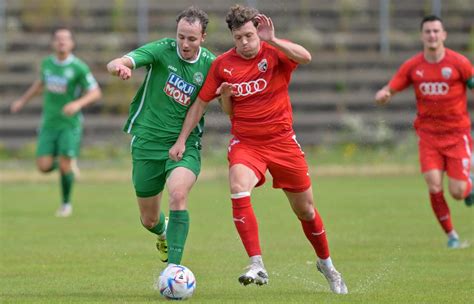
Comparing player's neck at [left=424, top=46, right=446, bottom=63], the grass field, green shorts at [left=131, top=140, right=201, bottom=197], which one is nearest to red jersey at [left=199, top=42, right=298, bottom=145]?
green shorts at [left=131, top=140, right=201, bottom=197]

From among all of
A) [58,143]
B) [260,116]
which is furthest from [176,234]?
[58,143]

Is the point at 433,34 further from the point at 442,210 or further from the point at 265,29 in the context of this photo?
the point at 265,29

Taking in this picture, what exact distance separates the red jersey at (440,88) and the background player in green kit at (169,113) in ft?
12.2

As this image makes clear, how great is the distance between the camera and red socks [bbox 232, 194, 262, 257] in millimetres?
8070

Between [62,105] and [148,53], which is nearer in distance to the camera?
[148,53]

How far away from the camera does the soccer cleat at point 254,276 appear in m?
7.60

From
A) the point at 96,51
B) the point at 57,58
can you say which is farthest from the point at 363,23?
the point at 57,58

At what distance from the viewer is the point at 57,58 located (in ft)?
52.6

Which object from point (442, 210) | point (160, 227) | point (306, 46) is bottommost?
point (306, 46)

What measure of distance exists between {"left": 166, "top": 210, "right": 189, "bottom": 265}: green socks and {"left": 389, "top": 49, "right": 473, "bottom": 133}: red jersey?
436cm

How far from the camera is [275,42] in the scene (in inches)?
321

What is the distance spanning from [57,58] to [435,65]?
6490 millimetres

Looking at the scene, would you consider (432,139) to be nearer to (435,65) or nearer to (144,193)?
(435,65)

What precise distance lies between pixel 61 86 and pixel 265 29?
27.5 feet
